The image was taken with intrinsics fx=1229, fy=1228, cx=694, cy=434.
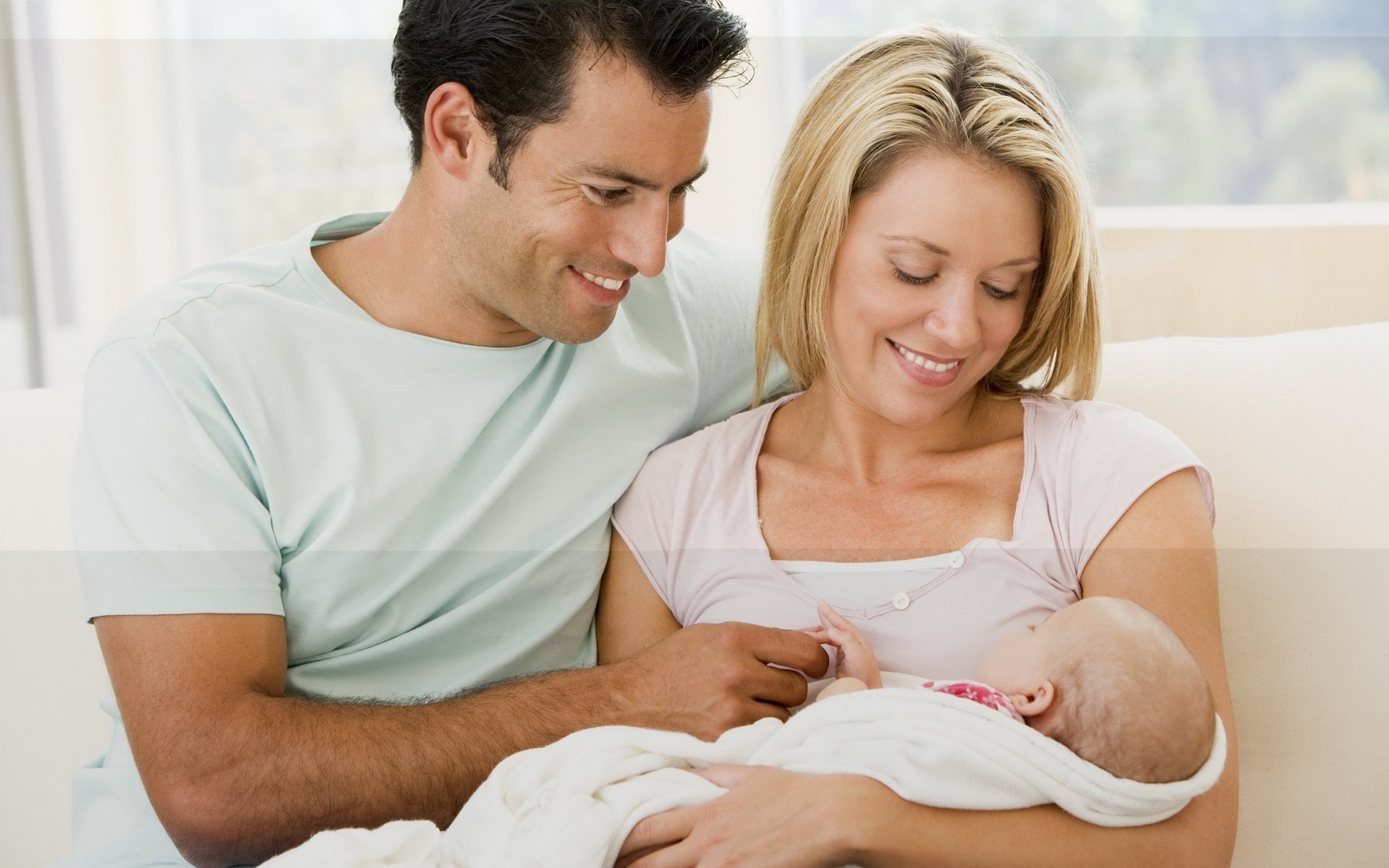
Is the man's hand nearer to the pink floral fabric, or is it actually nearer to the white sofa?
the pink floral fabric

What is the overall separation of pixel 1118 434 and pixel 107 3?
11.2 ft

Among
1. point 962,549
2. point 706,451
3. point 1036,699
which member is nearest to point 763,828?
point 1036,699

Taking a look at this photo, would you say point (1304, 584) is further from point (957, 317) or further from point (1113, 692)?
point (957, 317)

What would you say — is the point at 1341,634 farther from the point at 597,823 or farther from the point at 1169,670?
the point at 597,823

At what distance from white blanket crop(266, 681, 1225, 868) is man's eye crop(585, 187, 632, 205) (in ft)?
2.40

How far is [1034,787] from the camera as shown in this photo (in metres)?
1.36

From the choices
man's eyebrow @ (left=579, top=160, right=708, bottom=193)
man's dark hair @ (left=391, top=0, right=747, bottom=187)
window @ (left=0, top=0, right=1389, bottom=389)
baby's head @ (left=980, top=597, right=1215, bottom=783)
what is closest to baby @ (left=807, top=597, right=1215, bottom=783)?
baby's head @ (left=980, top=597, right=1215, bottom=783)

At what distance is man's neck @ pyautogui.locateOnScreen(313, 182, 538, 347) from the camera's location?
5.82ft

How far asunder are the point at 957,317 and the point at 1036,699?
488 mm

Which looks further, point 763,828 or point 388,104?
point 388,104

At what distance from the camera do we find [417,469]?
1.68 metres

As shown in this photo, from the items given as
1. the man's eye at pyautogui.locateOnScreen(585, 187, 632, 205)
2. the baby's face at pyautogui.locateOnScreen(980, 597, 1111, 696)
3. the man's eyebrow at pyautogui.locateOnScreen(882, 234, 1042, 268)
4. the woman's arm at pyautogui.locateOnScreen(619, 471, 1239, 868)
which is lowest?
the woman's arm at pyautogui.locateOnScreen(619, 471, 1239, 868)

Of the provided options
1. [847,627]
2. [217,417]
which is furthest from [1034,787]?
[217,417]

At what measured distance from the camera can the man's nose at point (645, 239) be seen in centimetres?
167
